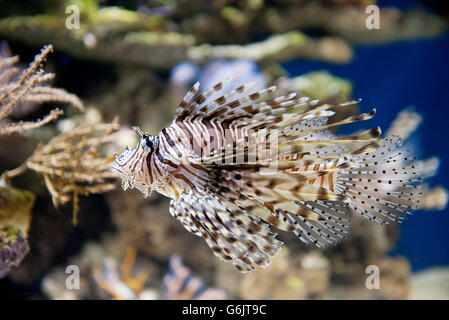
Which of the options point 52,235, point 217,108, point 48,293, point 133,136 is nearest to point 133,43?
point 133,136

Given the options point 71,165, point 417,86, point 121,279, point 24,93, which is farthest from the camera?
point 417,86

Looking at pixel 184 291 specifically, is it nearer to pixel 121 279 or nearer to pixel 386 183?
pixel 121 279

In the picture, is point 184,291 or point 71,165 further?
point 184,291

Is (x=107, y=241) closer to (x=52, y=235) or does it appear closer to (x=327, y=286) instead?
(x=52, y=235)

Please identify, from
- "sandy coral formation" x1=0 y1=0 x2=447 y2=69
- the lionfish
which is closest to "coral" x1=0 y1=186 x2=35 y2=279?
the lionfish

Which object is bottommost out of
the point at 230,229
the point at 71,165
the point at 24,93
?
the point at 230,229

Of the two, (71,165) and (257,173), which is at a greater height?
(71,165)

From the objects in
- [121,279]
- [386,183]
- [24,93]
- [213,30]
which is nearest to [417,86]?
[213,30]

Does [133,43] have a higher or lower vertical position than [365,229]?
higher
